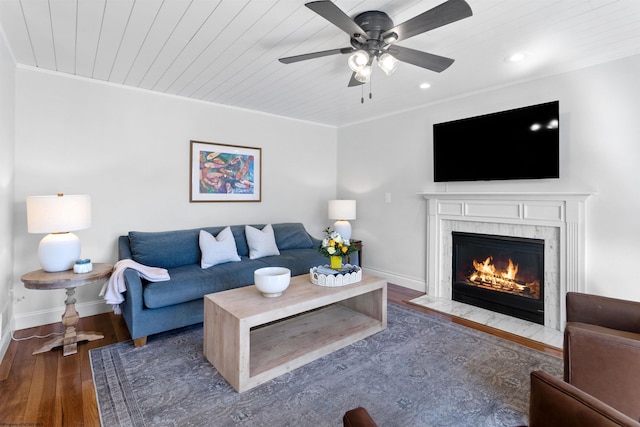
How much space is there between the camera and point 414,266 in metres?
4.09

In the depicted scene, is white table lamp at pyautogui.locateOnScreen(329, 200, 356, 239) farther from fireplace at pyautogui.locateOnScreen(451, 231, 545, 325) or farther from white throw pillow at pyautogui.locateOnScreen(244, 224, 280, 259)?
fireplace at pyautogui.locateOnScreen(451, 231, 545, 325)

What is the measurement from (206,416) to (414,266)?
307 centimetres

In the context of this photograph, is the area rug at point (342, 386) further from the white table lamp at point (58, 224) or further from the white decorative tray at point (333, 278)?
the white table lamp at point (58, 224)

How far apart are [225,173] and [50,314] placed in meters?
2.28

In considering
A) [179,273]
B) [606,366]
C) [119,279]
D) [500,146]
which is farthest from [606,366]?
[119,279]

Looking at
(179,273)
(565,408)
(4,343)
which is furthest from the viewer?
(179,273)

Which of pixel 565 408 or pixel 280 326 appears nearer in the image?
pixel 565 408

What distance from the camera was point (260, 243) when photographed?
371 centimetres

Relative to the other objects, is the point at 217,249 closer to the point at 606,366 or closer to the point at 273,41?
the point at 273,41

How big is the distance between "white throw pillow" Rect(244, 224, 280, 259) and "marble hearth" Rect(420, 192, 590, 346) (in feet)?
6.43

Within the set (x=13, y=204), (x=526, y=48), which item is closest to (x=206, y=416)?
(x=13, y=204)

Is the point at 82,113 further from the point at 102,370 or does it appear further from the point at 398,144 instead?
the point at 398,144

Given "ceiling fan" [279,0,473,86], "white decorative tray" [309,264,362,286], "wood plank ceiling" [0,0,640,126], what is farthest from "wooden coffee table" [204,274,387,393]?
"wood plank ceiling" [0,0,640,126]

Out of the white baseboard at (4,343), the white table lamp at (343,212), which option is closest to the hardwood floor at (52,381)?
the white baseboard at (4,343)
